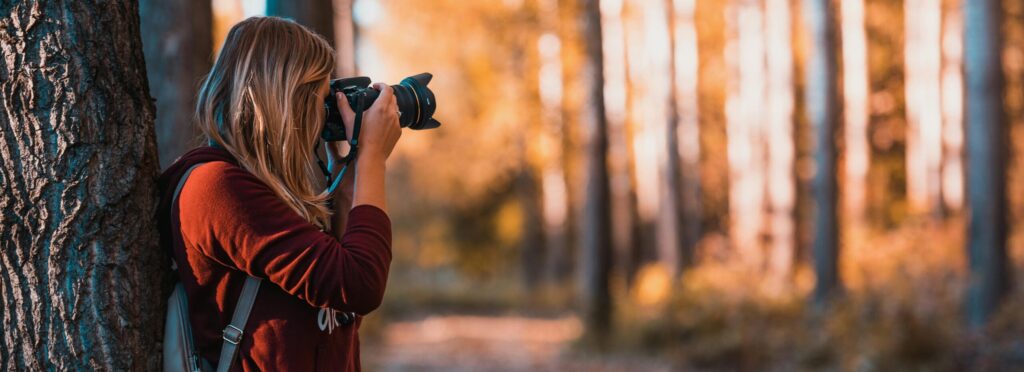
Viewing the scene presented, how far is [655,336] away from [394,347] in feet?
15.9

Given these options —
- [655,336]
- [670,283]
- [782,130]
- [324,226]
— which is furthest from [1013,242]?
[324,226]

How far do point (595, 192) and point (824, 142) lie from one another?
9.77ft

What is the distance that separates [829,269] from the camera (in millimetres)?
13922

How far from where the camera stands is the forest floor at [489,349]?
13477mm

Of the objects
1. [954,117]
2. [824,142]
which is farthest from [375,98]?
[954,117]

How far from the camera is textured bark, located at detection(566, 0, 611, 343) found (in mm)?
14586

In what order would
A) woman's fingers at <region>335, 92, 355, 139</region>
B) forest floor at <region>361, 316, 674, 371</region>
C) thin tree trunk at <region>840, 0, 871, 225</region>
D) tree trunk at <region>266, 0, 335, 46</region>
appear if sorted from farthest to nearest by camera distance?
Answer: thin tree trunk at <region>840, 0, 871, 225</region>
forest floor at <region>361, 316, 674, 371</region>
tree trunk at <region>266, 0, 335, 46</region>
woman's fingers at <region>335, 92, 355, 139</region>

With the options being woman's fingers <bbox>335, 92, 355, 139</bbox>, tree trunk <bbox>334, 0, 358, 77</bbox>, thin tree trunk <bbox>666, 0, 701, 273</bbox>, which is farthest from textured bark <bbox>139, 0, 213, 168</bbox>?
thin tree trunk <bbox>666, 0, 701, 273</bbox>

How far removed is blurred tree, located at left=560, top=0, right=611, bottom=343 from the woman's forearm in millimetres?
12014

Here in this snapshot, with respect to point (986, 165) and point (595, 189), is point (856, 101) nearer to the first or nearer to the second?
point (595, 189)

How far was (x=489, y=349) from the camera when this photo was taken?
54.3 feet

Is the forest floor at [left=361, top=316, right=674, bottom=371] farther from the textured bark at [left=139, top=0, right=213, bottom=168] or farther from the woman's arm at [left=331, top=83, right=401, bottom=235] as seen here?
the woman's arm at [left=331, top=83, right=401, bottom=235]

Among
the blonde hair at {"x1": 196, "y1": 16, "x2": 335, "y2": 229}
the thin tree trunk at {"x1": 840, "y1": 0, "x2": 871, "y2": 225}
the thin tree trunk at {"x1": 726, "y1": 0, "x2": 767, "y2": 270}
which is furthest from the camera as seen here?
the thin tree trunk at {"x1": 840, "y1": 0, "x2": 871, "y2": 225}

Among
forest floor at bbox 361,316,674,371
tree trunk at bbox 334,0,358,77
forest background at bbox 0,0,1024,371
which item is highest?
tree trunk at bbox 334,0,358,77
